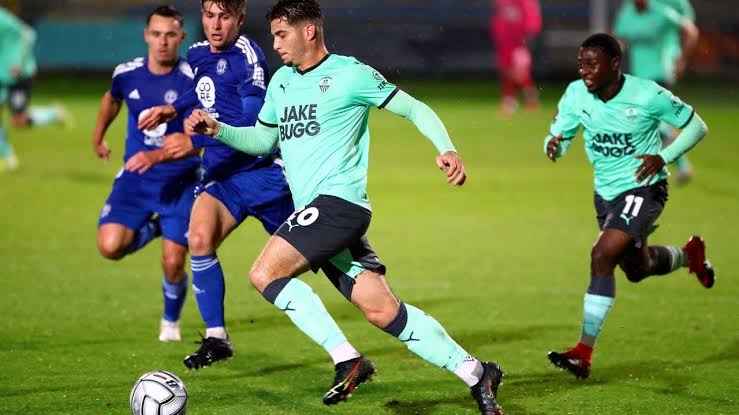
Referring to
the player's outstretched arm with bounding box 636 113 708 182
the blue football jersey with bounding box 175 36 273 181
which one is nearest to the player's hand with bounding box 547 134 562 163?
the player's outstretched arm with bounding box 636 113 708 182

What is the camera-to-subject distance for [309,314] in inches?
263

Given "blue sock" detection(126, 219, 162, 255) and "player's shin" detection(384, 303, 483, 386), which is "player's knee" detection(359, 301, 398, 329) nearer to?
Answer: "player's shin" detection(384, 303, 483, 386)

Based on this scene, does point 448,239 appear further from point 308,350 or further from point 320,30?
point 320,30

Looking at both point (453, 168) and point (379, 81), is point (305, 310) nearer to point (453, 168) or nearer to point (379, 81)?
point (453, 168)

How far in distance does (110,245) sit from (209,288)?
1136mm

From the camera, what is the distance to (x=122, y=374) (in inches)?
314

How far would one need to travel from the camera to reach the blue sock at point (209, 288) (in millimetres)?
8305

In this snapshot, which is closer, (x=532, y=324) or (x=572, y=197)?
(x=532, y=324)

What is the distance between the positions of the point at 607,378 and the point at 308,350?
6.50ft

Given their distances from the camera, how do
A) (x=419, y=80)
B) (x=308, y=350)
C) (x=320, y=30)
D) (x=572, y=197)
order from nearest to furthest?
(x=320, y=30) < (x=308, y=350) < (x=572, y=197) < (x=419, y=80)

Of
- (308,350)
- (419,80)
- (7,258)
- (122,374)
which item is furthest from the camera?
(419,80)

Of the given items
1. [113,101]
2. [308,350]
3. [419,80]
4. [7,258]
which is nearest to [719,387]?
[308,350]

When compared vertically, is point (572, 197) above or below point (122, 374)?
below

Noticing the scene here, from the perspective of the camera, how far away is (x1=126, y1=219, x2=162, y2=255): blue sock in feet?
30.4
